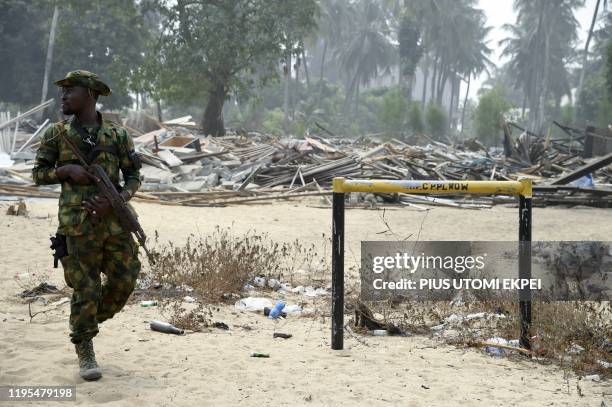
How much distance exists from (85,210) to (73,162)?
0.27m

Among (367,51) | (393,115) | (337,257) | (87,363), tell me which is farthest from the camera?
(367,51)

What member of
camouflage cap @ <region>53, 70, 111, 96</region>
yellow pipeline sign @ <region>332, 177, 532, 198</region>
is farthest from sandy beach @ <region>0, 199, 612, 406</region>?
camouflage cap @ <region>53, 70, 111, 96</region>

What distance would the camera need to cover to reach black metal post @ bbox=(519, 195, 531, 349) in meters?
4.29

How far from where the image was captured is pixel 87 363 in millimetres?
3701

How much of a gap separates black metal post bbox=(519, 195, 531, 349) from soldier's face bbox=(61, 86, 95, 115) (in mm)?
2625

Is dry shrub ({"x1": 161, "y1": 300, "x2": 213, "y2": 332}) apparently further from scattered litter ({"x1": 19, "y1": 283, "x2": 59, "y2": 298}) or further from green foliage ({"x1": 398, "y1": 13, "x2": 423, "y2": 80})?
green foliage ({"x1": 398, "y1": 13, "x2": 423, "y2": 80})

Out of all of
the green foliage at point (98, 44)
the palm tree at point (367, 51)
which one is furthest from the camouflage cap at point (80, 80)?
the palm tree at point (367, 51)

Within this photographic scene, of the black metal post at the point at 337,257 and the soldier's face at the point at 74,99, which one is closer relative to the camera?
the soldier's face at the point at 74,99

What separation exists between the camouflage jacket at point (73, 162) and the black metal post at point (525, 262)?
2354 mm

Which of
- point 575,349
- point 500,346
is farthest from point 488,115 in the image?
point 500,346

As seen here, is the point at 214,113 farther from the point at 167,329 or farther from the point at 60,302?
the point at 167,329

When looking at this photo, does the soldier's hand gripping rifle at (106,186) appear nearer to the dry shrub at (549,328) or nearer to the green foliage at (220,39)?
the dry shrub at (549,328)

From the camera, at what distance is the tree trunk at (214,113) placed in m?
27.3

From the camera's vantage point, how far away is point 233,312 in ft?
18.4
